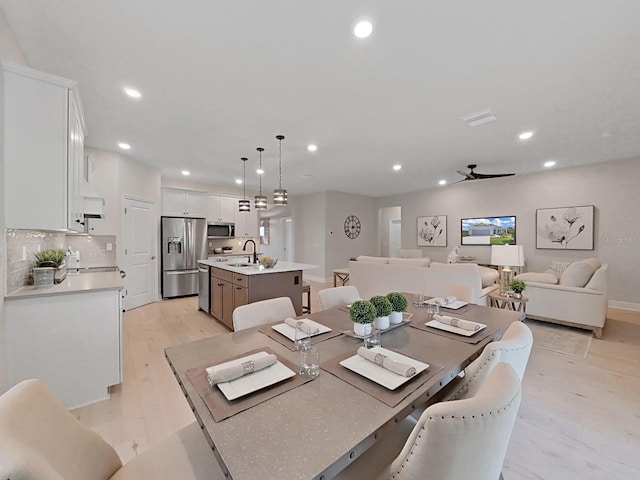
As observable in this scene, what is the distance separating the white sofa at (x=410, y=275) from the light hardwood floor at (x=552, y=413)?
1.09 metres

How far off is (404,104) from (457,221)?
5152 millimetres

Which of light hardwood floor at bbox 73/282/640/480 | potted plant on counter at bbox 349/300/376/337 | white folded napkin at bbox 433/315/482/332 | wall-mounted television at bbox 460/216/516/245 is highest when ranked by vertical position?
wall-mounted television at bbox 460/216/516/245

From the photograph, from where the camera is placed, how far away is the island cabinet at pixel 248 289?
3.30 meters

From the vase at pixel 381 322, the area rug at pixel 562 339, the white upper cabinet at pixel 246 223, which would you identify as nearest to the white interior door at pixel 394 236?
the white upper cabinet at pixel 246 223

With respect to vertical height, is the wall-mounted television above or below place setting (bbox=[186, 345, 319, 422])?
above

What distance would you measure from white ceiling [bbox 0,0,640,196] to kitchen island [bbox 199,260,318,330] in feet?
6.06

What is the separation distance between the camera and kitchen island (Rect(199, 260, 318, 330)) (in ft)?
10.8

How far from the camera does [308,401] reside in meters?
0.92

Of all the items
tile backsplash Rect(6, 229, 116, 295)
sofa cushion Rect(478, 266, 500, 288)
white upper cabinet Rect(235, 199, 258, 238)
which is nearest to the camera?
tile backsplash Rect(6, 229, 116, 295)

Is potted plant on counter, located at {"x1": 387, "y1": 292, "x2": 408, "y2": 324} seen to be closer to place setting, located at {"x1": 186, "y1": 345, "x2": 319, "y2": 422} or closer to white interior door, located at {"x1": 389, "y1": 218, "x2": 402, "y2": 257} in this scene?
place setting, located at {"x1": 186, "y1": 345, "x2": 319, "y2": 422}

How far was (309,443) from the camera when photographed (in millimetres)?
736

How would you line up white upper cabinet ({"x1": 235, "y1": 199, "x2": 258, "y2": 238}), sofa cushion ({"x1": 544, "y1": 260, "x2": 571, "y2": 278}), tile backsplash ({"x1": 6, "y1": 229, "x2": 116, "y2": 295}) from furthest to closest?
white upper cabinet ({"x1": 235, "y1": 199, "x2": 258, "y2": 238}), sofa cushion ({"x1": 544, "y1": 260, "x2": 571, "y2": 278}), tile backsplash ({"x1": 6, "y1": 229, "x2": 116, "y2": 295})

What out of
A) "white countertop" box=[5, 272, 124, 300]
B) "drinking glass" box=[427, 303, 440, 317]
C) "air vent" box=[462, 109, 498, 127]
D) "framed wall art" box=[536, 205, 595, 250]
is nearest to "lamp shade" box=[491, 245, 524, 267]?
"air vent" box=[462, 109, 498, 127]

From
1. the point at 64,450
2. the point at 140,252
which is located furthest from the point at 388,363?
the point at 140,252
